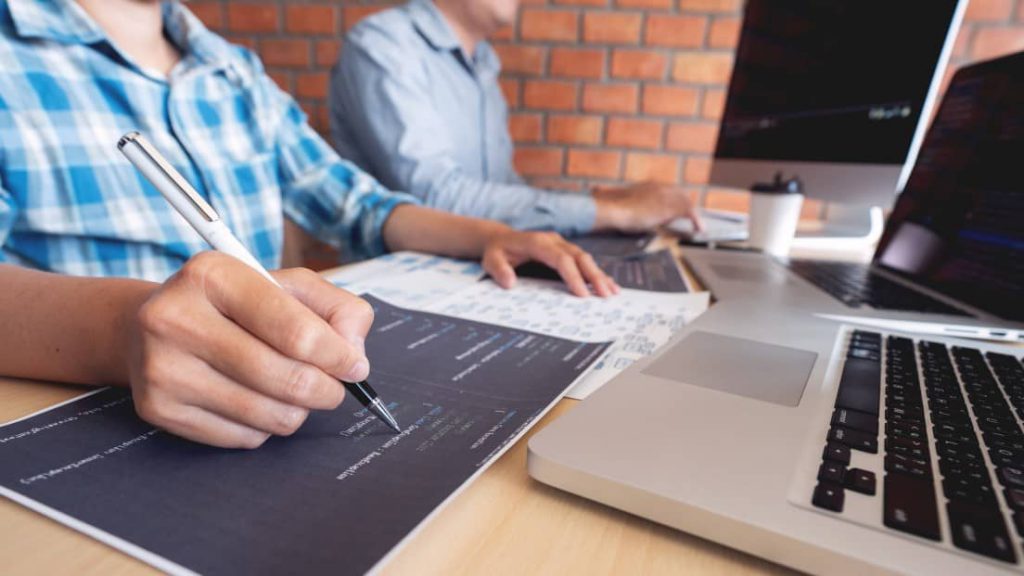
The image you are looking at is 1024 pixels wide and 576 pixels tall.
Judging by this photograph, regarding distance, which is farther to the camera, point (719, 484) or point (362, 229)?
point (362, 229)

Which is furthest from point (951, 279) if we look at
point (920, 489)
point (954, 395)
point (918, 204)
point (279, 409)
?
point (279, 409)

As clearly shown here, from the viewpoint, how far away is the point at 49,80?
22.1 inches

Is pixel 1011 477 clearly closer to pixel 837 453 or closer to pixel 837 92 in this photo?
pixel 837 453

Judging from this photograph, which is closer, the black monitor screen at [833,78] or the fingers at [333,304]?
the fingers at [333,304]

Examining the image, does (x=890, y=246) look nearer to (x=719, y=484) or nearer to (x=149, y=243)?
(x=719, y=484)

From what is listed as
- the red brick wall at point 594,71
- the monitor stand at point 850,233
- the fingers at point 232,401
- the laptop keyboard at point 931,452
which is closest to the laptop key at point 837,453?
the laptop keyboard at point 931,452

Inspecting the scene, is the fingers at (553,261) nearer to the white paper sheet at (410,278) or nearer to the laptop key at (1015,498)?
the white paper sheet at (410,278)

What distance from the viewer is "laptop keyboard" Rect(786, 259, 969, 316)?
0.54 m

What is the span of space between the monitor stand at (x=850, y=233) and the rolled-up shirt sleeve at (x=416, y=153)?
0.43 meters

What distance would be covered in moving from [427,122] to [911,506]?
1040mm

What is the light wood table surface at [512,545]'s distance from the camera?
0.64 feet

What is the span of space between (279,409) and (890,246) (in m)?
0.83

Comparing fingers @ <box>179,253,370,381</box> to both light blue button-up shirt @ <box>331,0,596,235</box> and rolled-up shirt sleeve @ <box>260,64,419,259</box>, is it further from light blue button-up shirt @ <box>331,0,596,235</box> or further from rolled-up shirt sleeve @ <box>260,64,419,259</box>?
light blue button-up shirt @ <box>331,0,596,235</box>

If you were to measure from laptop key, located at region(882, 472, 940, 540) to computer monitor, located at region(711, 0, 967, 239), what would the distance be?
72 centimetres
